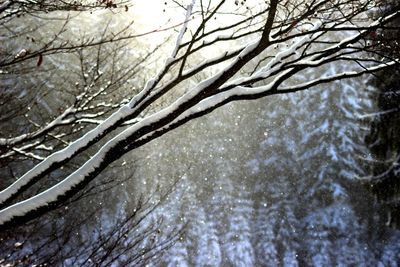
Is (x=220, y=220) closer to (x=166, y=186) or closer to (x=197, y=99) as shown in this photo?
(x=166, y=186)

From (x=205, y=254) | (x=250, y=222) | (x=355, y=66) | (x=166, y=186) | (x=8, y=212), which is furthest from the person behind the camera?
(x=355, y=66)

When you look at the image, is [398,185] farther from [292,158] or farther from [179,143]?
[179,143]

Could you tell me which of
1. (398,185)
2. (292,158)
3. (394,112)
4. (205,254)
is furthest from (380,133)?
(292,158)

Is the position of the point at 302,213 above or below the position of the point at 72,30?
below

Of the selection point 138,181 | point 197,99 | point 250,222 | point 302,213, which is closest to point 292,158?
point 302,213

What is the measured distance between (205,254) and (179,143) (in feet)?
23.4

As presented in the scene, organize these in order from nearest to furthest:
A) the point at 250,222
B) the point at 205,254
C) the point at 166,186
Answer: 1. the point at 205,254
2. the point at 250,222
3. the point at 166,186

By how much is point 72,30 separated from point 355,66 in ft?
51.1

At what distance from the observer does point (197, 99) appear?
258 centimetres

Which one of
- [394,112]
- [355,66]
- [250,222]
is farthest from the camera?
[355,66]

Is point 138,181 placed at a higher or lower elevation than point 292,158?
higher

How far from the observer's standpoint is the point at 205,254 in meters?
17.7

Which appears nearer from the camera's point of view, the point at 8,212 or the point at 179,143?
the point at 8,212

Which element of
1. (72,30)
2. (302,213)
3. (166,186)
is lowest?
(302,213)
